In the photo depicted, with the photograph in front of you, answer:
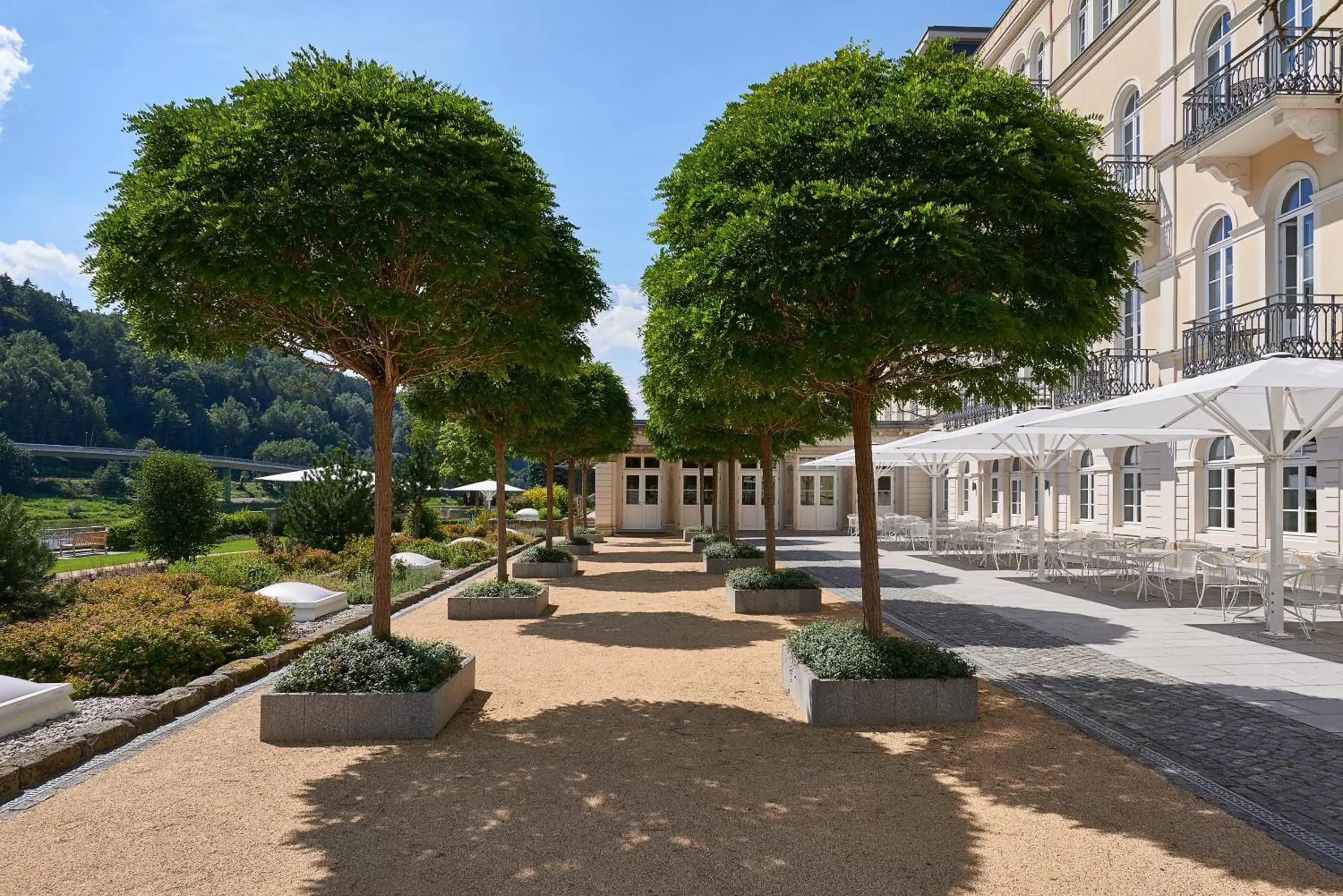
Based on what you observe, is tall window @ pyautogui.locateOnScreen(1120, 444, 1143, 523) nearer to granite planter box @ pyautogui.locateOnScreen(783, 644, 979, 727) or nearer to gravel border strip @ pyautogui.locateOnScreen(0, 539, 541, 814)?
granite planter box @ pyautogui.locateOnScreen(783, 644, 979, 727)

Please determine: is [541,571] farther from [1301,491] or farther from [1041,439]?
[1301,491]

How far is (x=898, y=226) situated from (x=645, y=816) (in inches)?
142

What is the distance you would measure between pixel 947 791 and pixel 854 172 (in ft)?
12.5

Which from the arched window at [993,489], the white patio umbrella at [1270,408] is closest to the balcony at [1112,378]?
the white patio umbrella at [1270,408]

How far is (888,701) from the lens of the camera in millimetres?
5988

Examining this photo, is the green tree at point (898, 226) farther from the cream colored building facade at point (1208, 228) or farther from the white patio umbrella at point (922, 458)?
the white patio umbrella at point (922, 458)

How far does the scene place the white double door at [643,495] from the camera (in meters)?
32.6

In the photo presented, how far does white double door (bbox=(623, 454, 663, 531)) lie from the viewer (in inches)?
1284

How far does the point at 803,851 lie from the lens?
3.92 meters

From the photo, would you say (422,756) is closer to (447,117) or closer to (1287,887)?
(447,117)

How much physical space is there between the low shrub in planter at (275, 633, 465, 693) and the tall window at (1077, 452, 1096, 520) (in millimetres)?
17651

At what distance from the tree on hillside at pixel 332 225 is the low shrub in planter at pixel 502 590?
18.7 ft

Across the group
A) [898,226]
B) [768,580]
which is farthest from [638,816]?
[768,580]

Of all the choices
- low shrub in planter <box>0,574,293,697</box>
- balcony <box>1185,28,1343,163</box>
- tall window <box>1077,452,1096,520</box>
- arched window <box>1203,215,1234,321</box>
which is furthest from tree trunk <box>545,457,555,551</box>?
balcony <box>1185,28,1343,163</box>
